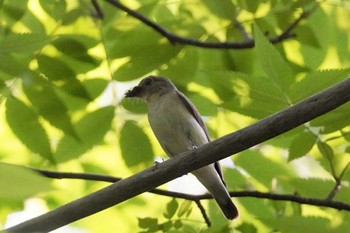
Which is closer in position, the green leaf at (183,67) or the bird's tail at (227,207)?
the bird's tail at (227,207)

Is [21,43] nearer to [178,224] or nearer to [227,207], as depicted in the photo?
[178,224]

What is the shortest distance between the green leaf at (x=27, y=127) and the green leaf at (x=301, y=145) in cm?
118

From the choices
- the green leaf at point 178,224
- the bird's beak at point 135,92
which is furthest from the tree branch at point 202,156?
the bird's beak at point 135,92

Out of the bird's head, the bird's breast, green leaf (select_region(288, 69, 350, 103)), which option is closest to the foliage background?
green leaf (select_region(288, 69, 350, 103))

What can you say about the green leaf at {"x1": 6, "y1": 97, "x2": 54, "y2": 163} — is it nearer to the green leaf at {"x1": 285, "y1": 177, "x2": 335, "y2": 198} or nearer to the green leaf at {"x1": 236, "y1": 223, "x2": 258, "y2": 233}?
the green leaf at {"x1": 236, "y1": 223, "x2": 258, "y2": 233}

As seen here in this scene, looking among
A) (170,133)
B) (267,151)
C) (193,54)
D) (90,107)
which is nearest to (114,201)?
(90,107)

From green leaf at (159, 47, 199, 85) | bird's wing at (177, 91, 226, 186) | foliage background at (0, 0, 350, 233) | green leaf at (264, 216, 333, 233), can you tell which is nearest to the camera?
green leaf at (264, 216, 333, 233)

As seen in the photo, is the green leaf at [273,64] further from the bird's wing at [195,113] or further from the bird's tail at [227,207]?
the bird's wing at [195,113]

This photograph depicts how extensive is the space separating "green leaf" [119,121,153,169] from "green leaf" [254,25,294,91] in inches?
32.7

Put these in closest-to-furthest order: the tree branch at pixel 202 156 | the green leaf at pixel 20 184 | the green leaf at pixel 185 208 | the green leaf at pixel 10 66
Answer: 1. the green leaf at pixel 20 184
2. the tree branch at pixel 202 156
3. the green leaf at pixel 10 66
4. the green leaf at pixel 185 208

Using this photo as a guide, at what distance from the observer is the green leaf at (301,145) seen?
10.1 ft

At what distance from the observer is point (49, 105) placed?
301cm

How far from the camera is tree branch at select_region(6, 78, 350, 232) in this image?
85.4 inches

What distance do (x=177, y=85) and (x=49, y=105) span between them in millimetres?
1158
